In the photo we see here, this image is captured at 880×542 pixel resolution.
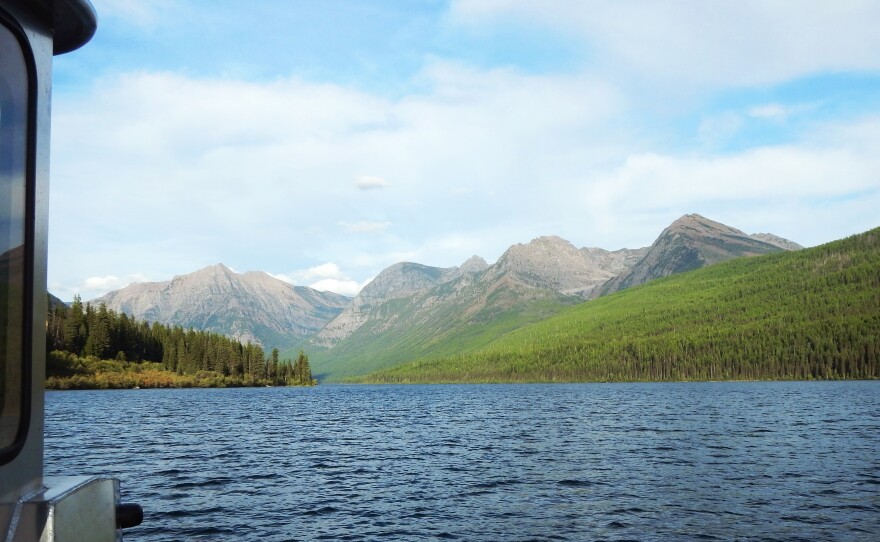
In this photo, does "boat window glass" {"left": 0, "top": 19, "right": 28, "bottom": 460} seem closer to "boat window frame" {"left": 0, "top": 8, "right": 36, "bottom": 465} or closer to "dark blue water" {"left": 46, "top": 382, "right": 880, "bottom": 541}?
"boat window frame" {"left": 0, "top": 8, "right": 36, "bottom": 465}

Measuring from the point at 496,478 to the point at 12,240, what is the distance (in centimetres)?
4124

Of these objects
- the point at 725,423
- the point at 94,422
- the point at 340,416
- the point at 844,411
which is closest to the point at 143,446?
the point at 94,422

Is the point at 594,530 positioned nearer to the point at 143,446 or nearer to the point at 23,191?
the point at 23,191

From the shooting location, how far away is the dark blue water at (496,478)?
30703mm

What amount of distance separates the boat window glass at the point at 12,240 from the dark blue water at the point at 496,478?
86.3 feet

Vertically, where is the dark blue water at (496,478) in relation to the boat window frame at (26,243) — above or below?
below

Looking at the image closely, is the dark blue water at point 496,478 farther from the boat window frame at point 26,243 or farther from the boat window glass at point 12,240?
the boat window glass at point 12,240

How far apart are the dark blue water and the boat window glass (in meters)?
26.3

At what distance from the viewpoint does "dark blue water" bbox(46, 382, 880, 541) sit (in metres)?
30.7

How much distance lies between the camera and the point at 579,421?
8619 cm

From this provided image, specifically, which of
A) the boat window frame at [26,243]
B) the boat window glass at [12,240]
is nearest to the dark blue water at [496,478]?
the boat window frame at [26,243]

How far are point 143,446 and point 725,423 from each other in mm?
62786

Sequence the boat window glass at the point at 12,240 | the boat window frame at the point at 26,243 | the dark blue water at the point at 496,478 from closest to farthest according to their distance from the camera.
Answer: the boat window glass at the point at 12,240 < the boat window frame at the point at 26,243 < the dark blue water at the point at 496,478

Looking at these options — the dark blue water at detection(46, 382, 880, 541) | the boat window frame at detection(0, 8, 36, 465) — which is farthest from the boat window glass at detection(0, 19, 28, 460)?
the dark blue water at detection(46, 382, 880, 541)
